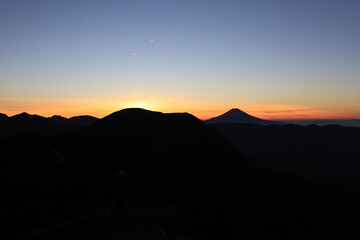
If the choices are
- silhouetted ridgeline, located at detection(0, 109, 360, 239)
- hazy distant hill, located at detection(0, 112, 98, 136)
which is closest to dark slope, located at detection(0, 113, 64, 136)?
hazy distant hill, located at detection(0, 112, 98, 136)

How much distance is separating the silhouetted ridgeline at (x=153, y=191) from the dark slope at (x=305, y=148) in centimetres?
4011

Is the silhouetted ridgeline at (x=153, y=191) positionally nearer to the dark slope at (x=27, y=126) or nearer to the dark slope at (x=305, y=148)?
the dark slope at (x=305, y=148)

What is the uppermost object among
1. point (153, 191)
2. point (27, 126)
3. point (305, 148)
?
point (27, 126)

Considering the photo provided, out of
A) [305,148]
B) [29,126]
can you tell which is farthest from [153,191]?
[305,148]

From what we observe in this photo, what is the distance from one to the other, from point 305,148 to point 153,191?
11912cm

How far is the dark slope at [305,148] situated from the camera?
82.8 meters

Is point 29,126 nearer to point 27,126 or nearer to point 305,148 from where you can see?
point 27,126

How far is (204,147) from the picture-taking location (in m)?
48.4

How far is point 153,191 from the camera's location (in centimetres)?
2333

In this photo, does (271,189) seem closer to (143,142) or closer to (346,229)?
(346,229)

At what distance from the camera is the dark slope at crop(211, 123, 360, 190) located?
3258 inches

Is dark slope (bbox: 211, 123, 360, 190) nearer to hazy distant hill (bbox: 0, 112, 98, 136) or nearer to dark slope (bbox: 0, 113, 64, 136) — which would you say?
hazy distant hill (bbox: 0, 112, 98, 136)

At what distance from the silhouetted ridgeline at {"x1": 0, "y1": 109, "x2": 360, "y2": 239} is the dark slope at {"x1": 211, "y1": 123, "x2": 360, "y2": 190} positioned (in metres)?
40.1

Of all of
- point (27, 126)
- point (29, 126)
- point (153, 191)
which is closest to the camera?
point (153, 191)
